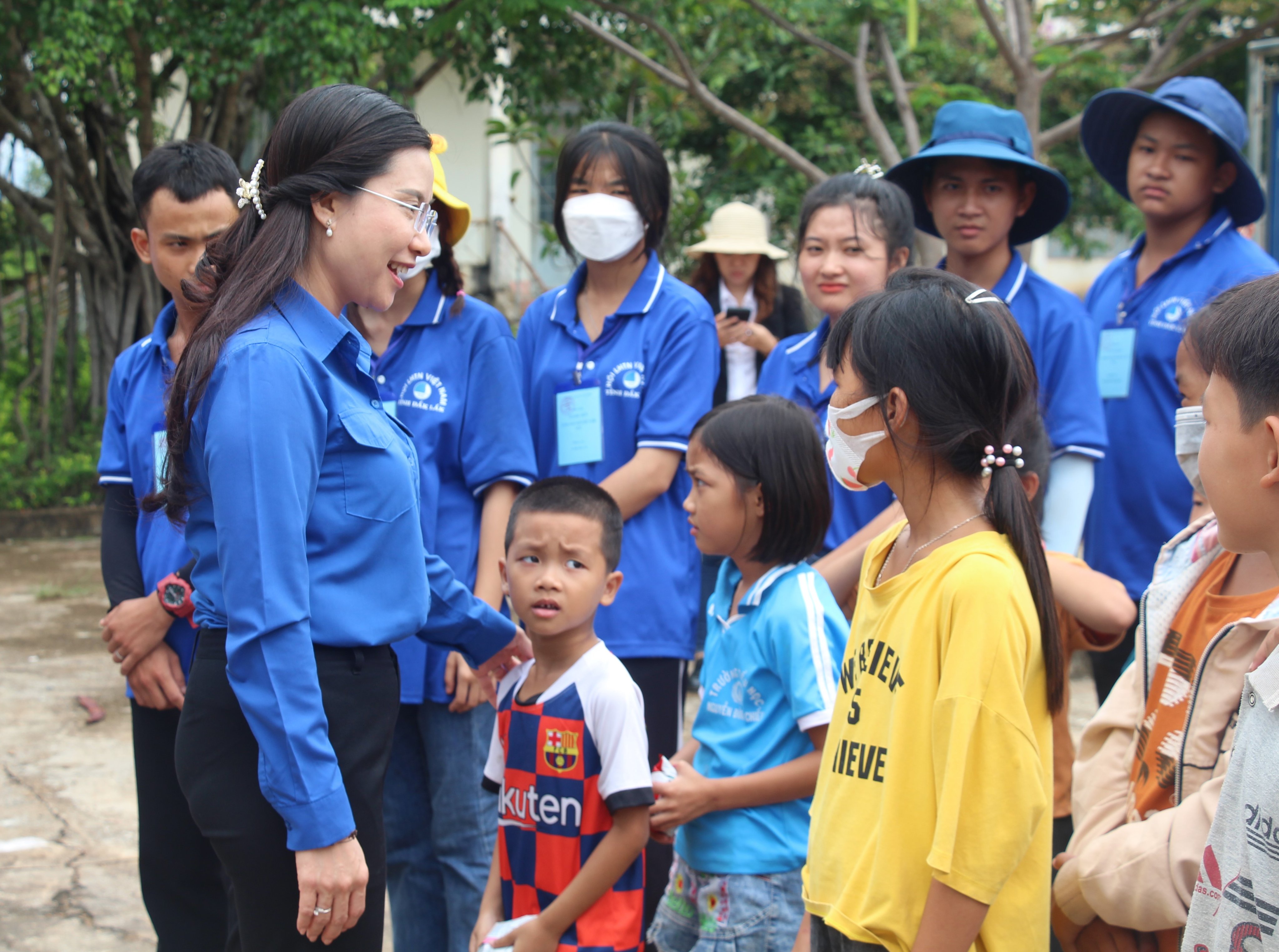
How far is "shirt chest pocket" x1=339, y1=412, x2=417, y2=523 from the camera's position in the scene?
1.67 metres

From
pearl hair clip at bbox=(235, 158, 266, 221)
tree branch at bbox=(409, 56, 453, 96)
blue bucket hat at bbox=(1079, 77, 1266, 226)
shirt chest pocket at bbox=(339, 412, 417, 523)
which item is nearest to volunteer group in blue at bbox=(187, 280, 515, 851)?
shirt chest pocket at bbox=(339, 412, 417, 523)

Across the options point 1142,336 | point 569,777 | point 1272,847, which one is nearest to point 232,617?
point 569,777

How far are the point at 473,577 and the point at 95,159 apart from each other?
29.1 ft

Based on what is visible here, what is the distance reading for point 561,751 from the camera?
2152mm

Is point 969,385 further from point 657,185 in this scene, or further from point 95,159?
point 95,159

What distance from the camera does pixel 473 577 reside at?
102 inches

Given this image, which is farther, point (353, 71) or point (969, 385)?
point (353, 71)

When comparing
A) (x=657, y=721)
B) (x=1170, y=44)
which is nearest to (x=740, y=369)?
(x=657, y=721)

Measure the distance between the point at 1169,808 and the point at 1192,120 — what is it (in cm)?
193

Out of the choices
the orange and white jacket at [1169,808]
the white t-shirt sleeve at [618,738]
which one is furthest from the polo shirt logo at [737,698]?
the orange and white jacket at [1169,808]

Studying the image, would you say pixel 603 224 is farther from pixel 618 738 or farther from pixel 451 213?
pixel 618 738

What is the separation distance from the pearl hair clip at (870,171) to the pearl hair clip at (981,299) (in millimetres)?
1208

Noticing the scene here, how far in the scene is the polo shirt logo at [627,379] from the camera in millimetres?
2711

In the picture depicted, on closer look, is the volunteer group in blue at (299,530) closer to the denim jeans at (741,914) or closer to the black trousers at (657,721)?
the denim jeans at (741,914)
